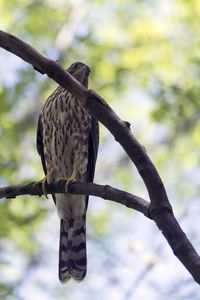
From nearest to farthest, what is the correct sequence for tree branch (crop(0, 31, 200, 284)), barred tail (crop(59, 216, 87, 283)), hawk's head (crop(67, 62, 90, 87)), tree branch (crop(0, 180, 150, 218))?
1. tree branch (crop(0, 31, 200, 284))
2. tree branch (crop(0, 180, 150, 218))
3. barred tail (crop(59, 216, 87, 283))
4. hawk's head (crop(67, 62, 90, 87))

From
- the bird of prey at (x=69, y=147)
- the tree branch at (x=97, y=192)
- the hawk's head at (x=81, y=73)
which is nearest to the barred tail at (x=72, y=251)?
the bird of prey at (x=69, y=147)

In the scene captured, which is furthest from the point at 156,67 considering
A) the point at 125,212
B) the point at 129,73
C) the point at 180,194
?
the point at 125,212

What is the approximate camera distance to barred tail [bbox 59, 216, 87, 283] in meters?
5.23

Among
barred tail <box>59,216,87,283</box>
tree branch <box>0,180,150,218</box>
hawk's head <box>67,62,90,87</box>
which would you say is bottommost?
tree branch <box>0,180,150,218</box>

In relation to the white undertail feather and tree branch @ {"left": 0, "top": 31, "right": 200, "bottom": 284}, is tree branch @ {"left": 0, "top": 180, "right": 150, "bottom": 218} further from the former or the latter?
the white undertail feather

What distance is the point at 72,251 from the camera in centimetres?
545

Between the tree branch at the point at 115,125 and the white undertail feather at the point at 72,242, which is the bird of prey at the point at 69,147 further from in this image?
the tree branch at the point at 115,125

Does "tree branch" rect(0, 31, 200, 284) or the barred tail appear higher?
the barred tail

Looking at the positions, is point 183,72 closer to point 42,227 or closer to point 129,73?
point 129,73

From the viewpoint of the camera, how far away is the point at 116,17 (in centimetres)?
1157

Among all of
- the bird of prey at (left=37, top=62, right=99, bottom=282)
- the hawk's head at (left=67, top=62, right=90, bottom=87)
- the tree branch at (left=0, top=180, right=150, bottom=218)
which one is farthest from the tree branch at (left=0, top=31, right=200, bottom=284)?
the hawk's head at (left=67, top=62, right=90, bottom=87)

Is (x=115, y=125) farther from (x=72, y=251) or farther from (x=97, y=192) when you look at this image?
(x=72, y=251)

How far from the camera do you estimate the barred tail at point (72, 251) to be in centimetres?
523

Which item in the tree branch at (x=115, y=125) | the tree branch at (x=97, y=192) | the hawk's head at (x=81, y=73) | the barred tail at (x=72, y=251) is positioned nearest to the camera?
the tree branch at (x=115, y=125)
